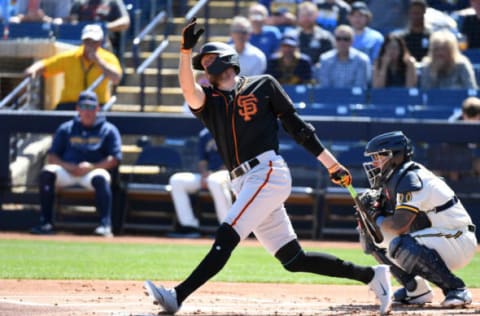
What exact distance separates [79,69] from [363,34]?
3.72 m

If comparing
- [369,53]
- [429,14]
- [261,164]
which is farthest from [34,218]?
[261,164]

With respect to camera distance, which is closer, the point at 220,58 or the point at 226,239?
the point at 226,239

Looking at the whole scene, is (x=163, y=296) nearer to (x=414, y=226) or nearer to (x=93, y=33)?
(x=414, y=226)

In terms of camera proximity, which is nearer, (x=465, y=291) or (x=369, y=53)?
(x=465, y=291)

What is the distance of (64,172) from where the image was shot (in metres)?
11.9

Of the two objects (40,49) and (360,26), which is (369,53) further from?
(40,49)

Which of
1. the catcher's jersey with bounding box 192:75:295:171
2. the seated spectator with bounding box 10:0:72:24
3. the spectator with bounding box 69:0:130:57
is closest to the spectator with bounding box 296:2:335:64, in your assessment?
the spectator with bounding box 69:0:130:57

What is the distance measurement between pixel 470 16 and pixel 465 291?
25.0 feet

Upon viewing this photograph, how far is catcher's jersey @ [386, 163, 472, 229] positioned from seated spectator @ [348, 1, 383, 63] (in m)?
6.87

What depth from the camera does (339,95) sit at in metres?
12.5

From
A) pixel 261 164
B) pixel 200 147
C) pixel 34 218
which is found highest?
pixel 261 164

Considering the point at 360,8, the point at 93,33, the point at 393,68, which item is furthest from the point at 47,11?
the point at 393,68

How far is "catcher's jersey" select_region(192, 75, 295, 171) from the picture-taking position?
5629 millimetres

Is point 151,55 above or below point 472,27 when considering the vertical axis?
below
